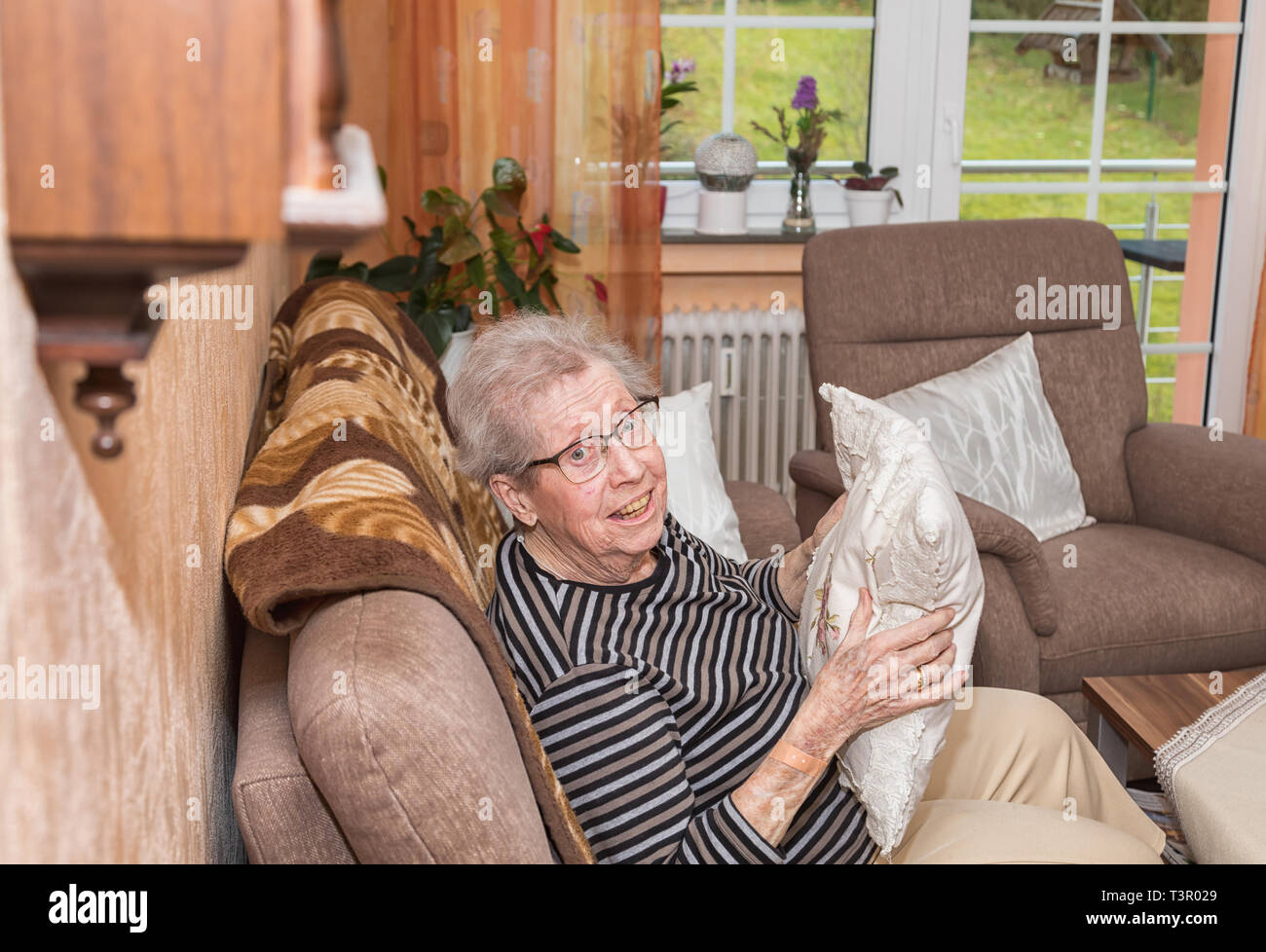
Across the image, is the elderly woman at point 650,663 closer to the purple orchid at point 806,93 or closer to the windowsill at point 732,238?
the windowsill at point 732,238

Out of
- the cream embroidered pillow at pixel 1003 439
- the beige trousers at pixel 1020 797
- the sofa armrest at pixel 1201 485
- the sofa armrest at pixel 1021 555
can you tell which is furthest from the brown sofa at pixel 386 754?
the sofa armrest at pixel 1201 485

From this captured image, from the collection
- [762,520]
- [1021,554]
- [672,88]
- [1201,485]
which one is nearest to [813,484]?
[762,520]

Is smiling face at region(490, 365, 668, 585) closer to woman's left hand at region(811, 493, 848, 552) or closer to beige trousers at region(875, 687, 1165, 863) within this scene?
woman's left hand at region(811, 493, 848, 552)

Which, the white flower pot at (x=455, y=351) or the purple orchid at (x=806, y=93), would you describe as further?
the purple orchid at (x=806, y=93)

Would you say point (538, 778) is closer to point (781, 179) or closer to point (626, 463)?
point (626, 463)

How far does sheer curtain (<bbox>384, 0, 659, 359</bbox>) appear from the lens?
3082 millimetres

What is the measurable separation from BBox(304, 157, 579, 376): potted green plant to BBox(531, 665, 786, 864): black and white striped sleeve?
165 centimetres

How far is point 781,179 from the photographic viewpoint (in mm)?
3598

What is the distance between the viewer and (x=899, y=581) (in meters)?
1.34

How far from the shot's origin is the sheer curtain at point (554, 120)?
3.08m

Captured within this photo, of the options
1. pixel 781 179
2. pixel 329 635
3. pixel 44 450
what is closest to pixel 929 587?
pixel 329 635

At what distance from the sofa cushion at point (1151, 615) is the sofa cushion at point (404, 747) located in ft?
5.17

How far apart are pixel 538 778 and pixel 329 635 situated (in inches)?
9.5

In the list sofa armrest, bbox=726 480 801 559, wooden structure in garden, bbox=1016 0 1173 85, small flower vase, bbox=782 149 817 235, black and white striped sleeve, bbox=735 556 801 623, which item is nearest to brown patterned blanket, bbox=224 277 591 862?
black and white striped sleeve, bbox=735 556 801 623
